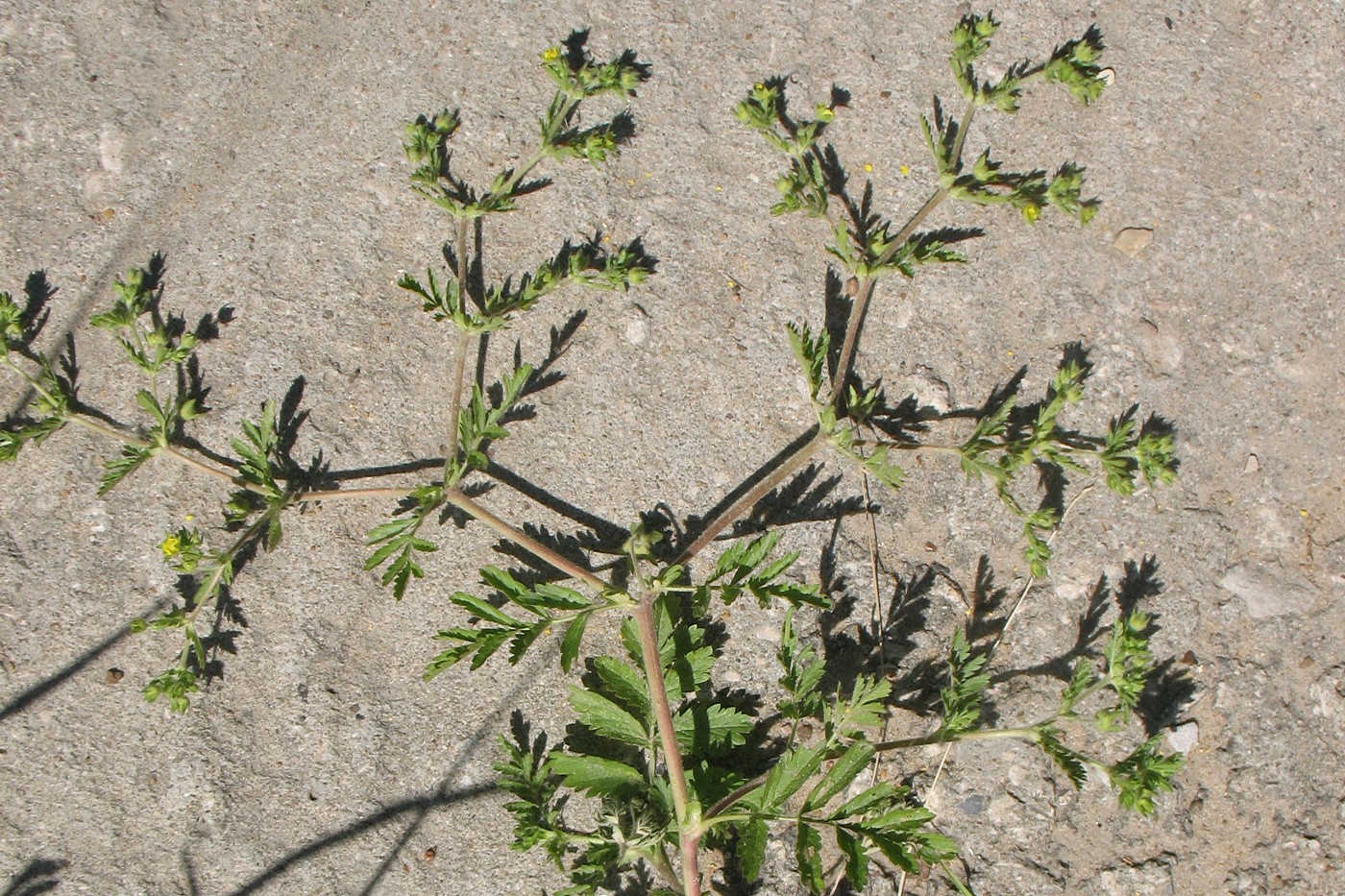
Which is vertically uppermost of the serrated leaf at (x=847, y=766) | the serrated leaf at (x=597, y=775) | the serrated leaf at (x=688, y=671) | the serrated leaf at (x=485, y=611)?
the serrated leaf at (x=485, y=611)

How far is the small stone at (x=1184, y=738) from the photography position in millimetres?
3357

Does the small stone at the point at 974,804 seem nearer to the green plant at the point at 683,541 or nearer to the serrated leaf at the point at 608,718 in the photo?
the green plant at the point at 683,541

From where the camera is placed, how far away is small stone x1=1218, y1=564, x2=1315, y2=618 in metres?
3.44

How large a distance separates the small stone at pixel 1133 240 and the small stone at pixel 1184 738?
1695 millimetres

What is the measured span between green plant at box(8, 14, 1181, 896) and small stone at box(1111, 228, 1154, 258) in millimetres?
169

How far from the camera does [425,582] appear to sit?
3.30m

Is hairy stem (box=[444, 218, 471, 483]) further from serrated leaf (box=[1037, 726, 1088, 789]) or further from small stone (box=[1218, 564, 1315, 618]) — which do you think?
small stone (box=[1218, 564, 1315, 618])

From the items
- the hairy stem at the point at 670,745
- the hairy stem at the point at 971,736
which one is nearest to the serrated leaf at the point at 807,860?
the hairy stem at the point at 670,745

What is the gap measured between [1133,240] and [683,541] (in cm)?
199

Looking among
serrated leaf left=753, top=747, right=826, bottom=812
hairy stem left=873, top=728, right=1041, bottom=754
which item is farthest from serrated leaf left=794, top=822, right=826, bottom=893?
hairy stem left=873, top=728, right=1041, bottom=754

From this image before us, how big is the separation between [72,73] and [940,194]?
3132 millimetres

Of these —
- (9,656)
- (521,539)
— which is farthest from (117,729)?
(521,539)

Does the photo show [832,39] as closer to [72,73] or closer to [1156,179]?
[1156,179]

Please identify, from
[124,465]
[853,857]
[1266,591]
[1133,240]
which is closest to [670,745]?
[853,857]
